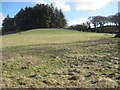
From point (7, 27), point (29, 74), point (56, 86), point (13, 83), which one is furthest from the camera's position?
point (7, 27)

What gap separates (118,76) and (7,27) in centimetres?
6879

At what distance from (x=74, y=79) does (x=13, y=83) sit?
161 cm

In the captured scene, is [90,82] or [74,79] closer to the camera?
[90,82]

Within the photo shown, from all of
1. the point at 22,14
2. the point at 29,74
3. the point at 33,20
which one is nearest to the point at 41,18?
the point at 33,20

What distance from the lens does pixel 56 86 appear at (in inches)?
131

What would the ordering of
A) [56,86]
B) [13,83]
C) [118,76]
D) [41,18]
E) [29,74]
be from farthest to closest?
[41,18] < [29,74] < [118,76] < [13,83] < [56,86]

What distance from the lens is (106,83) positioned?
335 cm

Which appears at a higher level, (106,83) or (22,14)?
(22,14)

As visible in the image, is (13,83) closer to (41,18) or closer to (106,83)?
(106,83)

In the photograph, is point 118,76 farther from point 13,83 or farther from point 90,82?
point 13,83

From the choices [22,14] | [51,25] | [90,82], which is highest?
[22,14]

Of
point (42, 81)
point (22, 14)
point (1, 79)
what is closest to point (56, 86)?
point (42, 81)

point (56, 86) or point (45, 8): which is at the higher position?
point (45, 8)

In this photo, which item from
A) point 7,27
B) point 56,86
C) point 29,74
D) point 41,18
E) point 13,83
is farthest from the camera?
point 7,27
